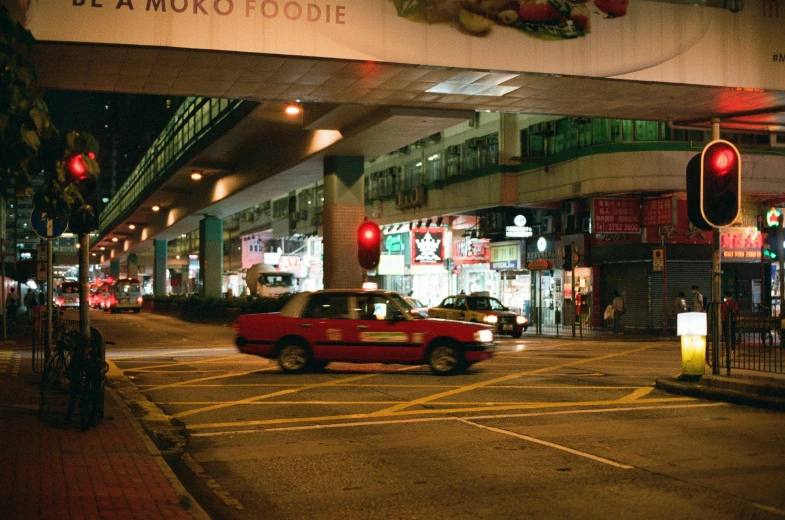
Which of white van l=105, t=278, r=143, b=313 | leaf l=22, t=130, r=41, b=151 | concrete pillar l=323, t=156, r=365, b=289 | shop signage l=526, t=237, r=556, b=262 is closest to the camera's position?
leaf l=22, t=130, r=41, b=151

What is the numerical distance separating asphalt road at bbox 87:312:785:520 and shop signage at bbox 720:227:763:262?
56.3ft

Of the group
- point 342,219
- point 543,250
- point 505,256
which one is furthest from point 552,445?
point 505,256

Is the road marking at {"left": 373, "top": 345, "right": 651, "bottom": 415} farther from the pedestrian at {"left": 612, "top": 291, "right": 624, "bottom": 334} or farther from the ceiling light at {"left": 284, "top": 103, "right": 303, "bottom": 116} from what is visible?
the pedestrian at {"left": 612, "top": 291, "right": 624, "bottom": 334}

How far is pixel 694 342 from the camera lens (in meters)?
14.8

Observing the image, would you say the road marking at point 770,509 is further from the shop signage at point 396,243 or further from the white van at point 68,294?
the white van at point 68,294

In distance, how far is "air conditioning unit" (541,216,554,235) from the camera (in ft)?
127

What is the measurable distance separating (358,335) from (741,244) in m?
22.0

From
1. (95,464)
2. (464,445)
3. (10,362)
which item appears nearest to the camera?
(95,464)

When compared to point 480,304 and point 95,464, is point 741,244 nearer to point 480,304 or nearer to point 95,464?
point 480,304

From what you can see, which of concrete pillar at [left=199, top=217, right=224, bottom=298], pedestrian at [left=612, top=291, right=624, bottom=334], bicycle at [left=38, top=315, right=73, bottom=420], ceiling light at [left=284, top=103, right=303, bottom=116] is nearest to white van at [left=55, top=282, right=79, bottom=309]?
concrete pillar at [left=199, top=217, right=224, bottom=298]

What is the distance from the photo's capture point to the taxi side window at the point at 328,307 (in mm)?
17438

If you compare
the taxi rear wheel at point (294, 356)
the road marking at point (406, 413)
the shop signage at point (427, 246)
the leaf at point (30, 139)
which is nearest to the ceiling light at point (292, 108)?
the taxi rear wheel at point (294, 356)

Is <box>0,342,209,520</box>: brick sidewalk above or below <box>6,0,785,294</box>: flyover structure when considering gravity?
below

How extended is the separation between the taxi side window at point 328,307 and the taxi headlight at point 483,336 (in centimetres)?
261
